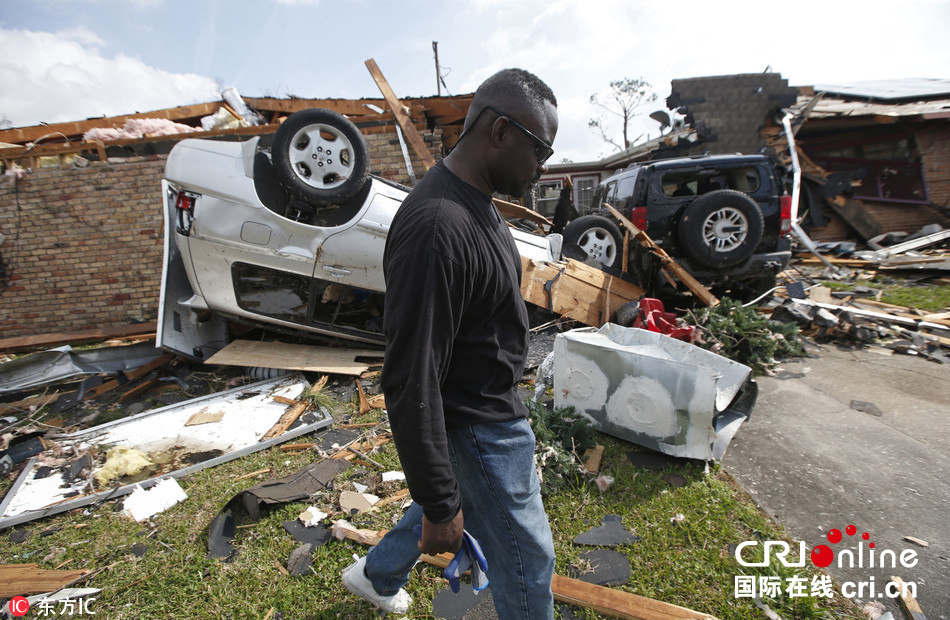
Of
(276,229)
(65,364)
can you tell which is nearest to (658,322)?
(276,229)

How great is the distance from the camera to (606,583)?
206cm

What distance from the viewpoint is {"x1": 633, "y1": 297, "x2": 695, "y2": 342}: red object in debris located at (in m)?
4.32

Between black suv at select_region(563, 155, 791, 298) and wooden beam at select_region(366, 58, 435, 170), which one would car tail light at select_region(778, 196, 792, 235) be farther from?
wooden beam at select_region(366, 58, 435, 170)

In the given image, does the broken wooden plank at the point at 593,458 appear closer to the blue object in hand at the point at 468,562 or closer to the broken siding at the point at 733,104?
the blue object in hand at the point at 468,562

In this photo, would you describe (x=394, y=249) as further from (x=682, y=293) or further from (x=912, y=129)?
(x=912, y=129)

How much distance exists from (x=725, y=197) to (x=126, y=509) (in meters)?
6.61

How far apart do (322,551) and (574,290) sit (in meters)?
3.73

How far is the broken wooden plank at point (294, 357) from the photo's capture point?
4.34 metres

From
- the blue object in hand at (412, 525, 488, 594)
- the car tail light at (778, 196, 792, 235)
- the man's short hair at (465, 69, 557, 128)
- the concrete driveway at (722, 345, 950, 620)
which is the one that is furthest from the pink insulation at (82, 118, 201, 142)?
the car tail light at (778, 196, 792, 235)

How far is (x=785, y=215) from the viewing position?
5828 mm

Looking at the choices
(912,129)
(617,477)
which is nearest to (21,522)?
(617,477)

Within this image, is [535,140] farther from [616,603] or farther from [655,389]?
[655,389]

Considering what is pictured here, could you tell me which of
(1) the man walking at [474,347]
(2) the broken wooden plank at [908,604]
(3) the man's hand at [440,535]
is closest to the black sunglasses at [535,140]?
(1) the man walking at [474,347]

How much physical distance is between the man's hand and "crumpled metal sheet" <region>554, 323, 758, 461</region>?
202cm
